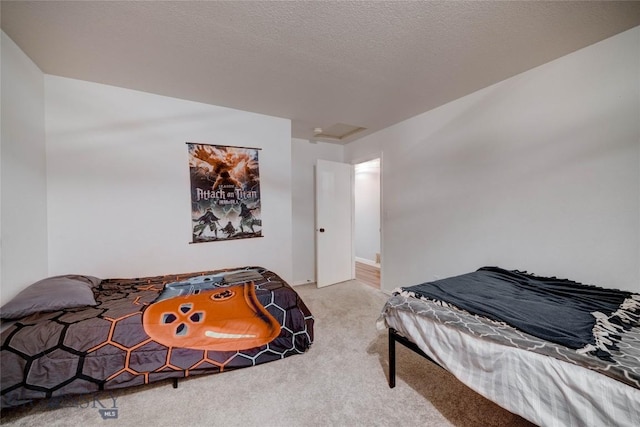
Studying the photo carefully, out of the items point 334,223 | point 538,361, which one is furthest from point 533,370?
point 334,223

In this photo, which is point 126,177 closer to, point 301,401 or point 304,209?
point 304,209

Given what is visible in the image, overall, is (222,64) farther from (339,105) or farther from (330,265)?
(330,265)

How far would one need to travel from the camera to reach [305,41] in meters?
1.71

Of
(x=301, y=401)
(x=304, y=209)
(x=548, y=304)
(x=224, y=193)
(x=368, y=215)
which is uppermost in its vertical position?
(x=224, y=193)

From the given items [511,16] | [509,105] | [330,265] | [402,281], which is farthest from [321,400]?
[509,105]

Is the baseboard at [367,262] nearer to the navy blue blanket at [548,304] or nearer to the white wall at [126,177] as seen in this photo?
the white wall at [126,177]

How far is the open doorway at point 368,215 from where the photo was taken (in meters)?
5.54

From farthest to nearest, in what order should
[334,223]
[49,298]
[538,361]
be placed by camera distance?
[334,223] → [49,298] → [538,361]

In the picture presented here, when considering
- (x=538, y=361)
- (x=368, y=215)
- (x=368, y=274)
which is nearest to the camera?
(x=538, y=361)

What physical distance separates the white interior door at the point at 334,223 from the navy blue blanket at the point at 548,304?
2.18 metres

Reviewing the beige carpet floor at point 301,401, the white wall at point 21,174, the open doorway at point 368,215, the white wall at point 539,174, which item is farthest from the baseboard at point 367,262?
the white wall at point 21,174

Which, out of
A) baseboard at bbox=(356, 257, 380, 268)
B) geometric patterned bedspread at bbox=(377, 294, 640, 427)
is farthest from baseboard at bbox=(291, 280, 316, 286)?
geometric patterned bedspread at bbox=(377, 294, 640, 427)

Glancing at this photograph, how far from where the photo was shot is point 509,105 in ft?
7.34

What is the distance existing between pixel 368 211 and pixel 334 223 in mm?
2037
